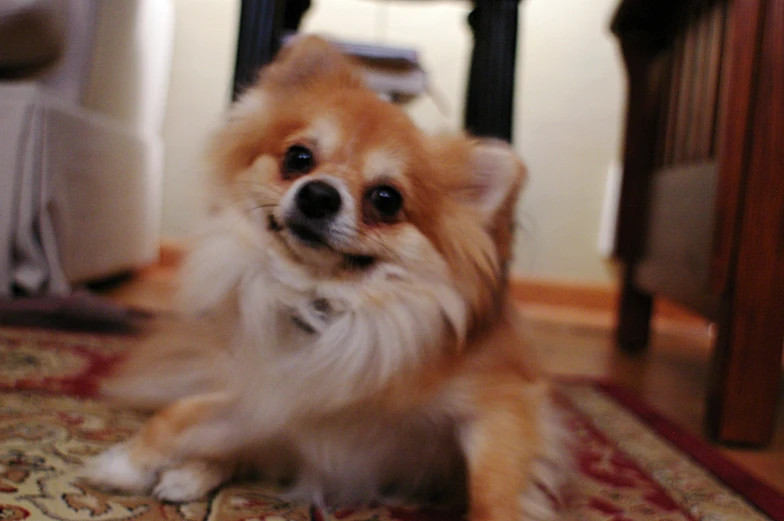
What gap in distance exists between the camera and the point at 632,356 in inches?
81.6

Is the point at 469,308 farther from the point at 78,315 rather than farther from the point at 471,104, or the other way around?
the point at 78,315

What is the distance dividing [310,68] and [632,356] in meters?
1.56

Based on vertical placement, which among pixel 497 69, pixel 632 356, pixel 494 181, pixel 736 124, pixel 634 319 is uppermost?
pixel 497 69

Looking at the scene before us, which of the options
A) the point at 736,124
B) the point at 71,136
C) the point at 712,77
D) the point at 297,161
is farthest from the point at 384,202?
the point at 71,136

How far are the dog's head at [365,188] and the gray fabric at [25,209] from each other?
3.35 ft

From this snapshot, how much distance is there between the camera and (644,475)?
3.31 ft

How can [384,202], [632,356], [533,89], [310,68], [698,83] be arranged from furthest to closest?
[533,89], [632,356], [698,83], [310,68], [384,202]

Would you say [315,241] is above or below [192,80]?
below

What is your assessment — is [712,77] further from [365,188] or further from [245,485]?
[245,485]

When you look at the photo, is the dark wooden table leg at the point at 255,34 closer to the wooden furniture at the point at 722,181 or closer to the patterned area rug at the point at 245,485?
the patterned area rug at the point at 245,485

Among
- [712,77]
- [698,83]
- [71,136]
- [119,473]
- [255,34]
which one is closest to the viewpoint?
[119,473]

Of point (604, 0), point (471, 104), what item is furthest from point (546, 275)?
point (471, 104)

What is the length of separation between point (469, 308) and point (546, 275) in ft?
7.06

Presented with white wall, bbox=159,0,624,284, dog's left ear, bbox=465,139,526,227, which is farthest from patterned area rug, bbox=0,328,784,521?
white wall, bbox=159,0,624,284
